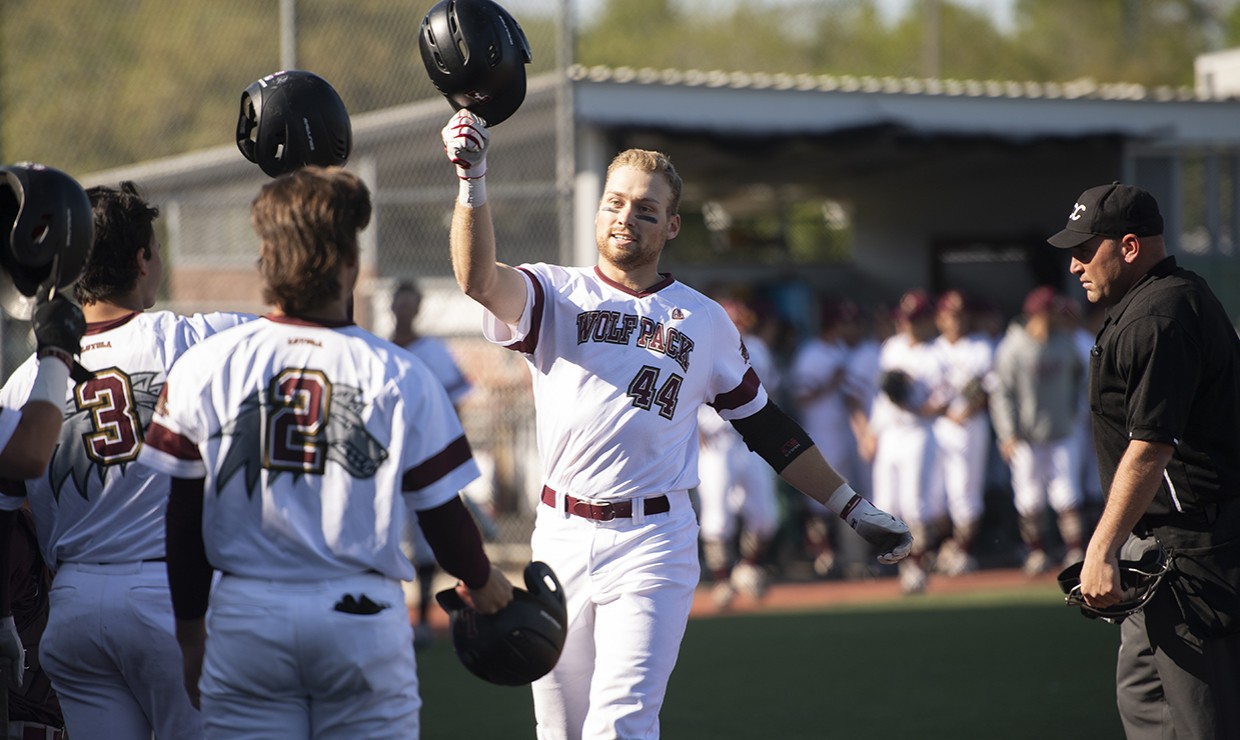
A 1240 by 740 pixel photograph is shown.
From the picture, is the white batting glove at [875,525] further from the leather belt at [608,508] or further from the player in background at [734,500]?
the player in background at [734,500]

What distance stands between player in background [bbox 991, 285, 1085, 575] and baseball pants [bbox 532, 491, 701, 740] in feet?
29.7

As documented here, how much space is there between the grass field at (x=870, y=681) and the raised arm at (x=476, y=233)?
3192 mm

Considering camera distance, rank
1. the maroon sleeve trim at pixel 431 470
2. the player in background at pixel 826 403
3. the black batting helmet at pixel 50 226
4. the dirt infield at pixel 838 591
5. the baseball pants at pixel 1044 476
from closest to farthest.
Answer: the maroon sleeve trim at pixel 431 470 < the black batting helmet at pixel 50 226 < the dirt infield at pixel 838 591 < the baseball pants at pixel 1044 476 < the player in background at pixel 826 403

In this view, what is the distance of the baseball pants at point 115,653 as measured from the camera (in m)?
4.21

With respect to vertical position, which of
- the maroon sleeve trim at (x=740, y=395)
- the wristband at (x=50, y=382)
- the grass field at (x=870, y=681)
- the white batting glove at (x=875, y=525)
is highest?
the wristband at (x=50, y=382)

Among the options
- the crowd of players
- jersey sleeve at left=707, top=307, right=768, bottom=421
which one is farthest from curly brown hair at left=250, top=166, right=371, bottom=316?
the crowd of players

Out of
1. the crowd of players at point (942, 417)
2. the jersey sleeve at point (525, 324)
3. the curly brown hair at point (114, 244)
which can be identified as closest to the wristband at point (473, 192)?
the jersey sleeve at point (525, 324)

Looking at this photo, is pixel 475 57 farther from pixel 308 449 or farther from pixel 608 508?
pixel 308 449

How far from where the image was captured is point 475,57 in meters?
4.76

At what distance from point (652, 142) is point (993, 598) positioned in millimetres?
5839

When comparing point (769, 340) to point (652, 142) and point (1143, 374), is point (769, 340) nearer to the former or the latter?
point (652, 142)

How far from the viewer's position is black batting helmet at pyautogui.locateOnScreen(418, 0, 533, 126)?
188 inches

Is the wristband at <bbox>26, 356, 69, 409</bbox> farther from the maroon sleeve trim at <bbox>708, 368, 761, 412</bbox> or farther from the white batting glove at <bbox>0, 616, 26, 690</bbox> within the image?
the maroon sleeve trim at <bbox>708, 368, 761, 412</bbox>

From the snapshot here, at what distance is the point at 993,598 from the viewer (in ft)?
39.7
